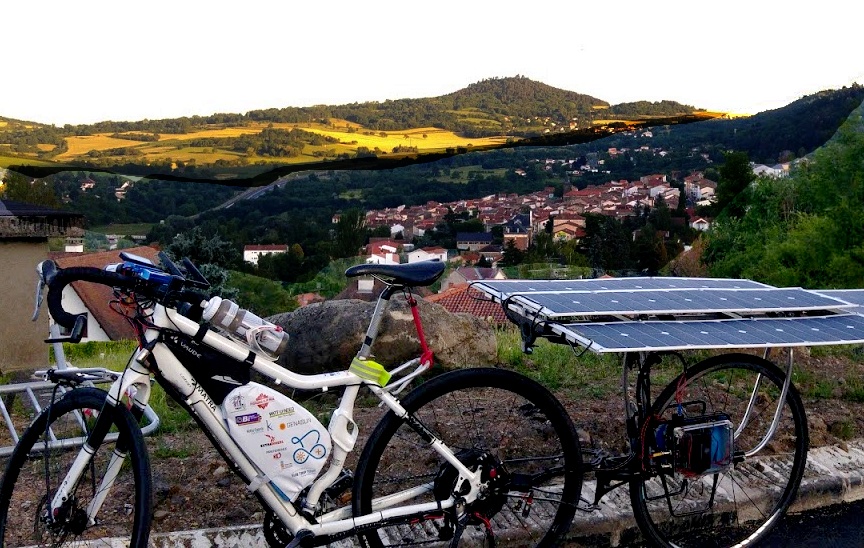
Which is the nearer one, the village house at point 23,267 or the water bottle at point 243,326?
the water bottle at point 243,326

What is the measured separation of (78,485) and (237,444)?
1.66 feet

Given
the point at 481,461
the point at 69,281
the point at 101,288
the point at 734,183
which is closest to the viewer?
the point at 69,281

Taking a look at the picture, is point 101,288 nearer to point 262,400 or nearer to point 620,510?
point 262,400

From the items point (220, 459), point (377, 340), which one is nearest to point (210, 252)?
point (377, 340)

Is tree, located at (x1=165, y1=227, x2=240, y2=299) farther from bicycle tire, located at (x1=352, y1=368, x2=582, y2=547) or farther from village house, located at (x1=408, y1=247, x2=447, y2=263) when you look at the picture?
bicycle tire, located at (x1=352, y1=368, x2=582, y2=547)

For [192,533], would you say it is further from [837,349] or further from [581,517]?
[837,349]

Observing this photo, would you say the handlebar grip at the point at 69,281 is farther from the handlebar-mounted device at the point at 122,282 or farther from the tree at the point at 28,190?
the tree at the point at 28,190

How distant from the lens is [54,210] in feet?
34.1

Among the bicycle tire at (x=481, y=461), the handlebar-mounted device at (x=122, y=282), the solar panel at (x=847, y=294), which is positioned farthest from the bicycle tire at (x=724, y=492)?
the handlebar-mounted device at (x=122, y=282)

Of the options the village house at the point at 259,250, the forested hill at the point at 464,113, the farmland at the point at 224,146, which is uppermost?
the forested hill at the point at 464,113

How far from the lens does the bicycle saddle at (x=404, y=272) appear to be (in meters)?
2.91

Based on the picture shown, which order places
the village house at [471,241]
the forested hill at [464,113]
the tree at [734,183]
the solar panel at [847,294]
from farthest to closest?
the tree at [734,183], the village house at [471,241], the forested hill at [464,113], the solar panel at [847,294]

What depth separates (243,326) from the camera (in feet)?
9.04

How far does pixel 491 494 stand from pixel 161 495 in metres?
1.38
